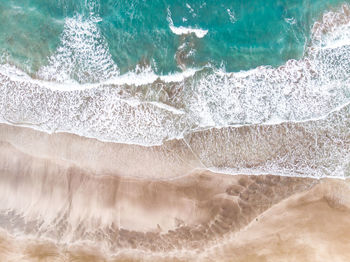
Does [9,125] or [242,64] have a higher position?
[242,64]

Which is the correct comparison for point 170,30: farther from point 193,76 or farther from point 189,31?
point 193,76

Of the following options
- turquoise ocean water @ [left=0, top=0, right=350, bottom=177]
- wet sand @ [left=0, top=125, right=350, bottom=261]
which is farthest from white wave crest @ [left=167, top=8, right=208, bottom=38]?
wet sand @ [left=0, top=125, right=350, bottom=261]

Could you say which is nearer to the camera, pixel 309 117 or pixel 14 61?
pixel 309 117

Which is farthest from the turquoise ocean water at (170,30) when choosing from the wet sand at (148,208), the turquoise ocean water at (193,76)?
the wet sand at (148,208)

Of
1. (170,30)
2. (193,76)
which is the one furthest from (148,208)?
(170,30)

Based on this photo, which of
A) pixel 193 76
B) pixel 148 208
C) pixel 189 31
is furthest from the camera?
pixel 189 31

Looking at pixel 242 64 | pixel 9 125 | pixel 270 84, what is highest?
pixel 242 64

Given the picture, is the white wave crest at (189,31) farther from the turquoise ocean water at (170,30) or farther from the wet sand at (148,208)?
the wet sand at (148,208)

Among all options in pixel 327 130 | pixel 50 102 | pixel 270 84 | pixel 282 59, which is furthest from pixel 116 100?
pixel 327 130

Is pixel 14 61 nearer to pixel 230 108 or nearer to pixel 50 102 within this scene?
pixel 50 102
